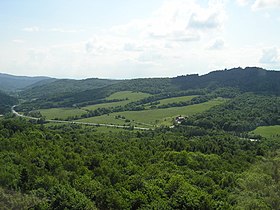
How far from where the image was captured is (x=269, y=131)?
141m

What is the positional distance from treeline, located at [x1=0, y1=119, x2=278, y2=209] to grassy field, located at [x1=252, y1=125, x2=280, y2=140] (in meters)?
52.9

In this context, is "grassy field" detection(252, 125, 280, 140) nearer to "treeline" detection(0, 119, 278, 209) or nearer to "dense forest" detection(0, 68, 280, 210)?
"dense forest" detection(0, 68, 280, 210)

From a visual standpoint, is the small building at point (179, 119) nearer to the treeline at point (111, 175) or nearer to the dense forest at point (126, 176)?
the dense forest at point (126, 176)

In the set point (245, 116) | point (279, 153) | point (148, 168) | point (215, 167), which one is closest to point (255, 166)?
point (215, 167)

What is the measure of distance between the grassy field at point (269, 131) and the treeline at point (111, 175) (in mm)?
52923

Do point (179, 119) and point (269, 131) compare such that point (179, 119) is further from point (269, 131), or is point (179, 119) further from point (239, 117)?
point (269, 131)

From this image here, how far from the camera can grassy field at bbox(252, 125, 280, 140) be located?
13143 centimetres

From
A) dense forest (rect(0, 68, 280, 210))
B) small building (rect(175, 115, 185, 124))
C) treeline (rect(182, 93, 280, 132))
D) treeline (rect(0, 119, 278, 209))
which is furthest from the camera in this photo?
small building (rect(175, 115, 185, 124))

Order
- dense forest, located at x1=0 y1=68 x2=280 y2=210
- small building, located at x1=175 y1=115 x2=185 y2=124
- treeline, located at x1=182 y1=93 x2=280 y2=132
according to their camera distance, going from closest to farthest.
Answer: dense forest, located at x1=0 y1=68 x2=280 y2=210 → treeline, located at x1=182 y1=93 x2=280 y2=132 → small building, located at x1=175 y1=115 x2=185 y2=124

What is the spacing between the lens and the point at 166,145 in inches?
3684

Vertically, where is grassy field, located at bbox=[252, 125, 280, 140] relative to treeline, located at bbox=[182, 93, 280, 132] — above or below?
below

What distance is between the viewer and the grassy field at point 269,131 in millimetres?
131425

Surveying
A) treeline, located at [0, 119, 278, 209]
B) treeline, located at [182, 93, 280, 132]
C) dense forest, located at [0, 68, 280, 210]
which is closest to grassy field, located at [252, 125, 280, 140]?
treeline, located at [182, 93, 280, 132]

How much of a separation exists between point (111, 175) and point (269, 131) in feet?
332
